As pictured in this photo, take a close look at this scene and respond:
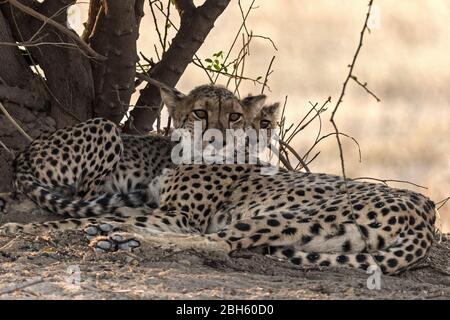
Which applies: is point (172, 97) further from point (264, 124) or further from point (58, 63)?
point (58, 63)

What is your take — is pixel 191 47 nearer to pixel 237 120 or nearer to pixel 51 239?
pixel 237 120

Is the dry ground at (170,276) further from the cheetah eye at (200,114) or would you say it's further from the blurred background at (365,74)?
the blurred background at (365,74)

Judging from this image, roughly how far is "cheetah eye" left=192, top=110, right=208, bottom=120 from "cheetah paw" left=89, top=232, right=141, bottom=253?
1.40 metres

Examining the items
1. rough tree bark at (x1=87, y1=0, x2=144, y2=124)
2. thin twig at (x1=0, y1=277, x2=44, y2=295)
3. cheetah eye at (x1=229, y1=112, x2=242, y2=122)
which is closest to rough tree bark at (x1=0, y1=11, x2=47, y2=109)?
rough tree bark at (x1=87, y1=0, x2=144, y2=124)

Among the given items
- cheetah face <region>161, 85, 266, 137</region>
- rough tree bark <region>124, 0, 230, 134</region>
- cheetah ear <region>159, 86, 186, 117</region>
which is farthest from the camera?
rough tree bark <region>124, 0, 230, 134</region>

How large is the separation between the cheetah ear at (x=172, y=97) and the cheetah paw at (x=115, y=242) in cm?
165

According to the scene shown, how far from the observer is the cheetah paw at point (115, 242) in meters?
5.15

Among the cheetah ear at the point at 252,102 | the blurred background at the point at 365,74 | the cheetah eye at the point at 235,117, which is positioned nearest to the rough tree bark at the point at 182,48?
the cheetah ear at the point at 252,102

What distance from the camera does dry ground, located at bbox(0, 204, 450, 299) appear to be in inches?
171

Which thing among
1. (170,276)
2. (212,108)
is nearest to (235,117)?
(212,108)

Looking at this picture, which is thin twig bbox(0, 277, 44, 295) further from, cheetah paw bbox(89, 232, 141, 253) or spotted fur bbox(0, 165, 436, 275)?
spotted fur bbox(0, 165, 436, 275)

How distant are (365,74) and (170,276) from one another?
8127mm

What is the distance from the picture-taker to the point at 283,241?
17.4 feet

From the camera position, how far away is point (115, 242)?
17.0 ft
